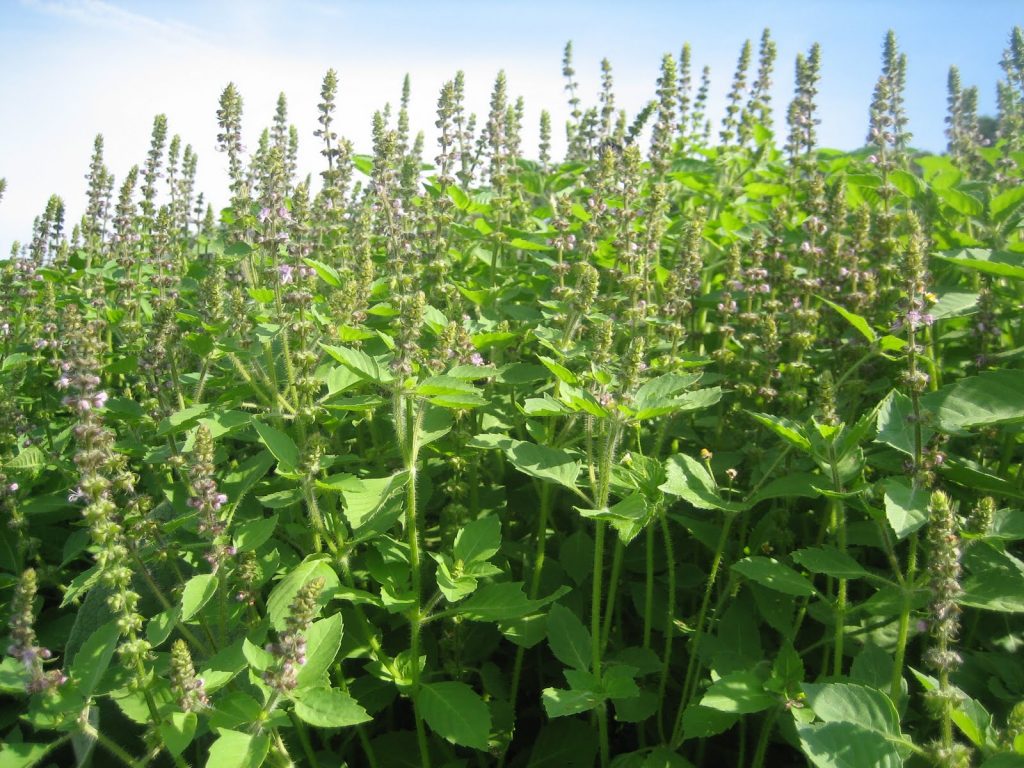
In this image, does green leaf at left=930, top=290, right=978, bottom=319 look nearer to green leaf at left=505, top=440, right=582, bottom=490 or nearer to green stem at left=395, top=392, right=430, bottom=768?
green leaf at left=505, top=440, right=582, bottom=490

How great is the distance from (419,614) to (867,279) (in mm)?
3198

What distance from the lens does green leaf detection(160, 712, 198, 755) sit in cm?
280

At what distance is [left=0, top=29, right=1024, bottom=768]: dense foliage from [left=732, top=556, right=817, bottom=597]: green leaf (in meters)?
0.01

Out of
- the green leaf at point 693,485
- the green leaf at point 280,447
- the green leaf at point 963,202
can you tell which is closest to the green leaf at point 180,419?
the green leaf at point 280,447

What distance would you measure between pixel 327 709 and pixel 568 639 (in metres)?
1.20

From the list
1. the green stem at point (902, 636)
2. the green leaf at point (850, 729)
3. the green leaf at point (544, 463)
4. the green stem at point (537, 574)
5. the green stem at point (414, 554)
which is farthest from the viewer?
the green stem at point (537, 574)

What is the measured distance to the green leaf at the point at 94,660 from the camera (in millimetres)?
2914

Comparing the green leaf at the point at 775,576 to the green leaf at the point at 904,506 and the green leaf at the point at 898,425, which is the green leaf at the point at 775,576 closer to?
the green leaf at the point at 904,506

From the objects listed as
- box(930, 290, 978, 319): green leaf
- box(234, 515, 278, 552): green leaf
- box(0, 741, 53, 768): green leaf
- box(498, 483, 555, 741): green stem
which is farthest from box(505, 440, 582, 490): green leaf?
box(0, 741, 53, 768): green leaf

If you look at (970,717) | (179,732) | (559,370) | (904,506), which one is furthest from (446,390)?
(970,717)

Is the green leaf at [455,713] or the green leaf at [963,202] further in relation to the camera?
the green leaf at [963,202]

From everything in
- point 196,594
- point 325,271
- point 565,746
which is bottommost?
point 565,746

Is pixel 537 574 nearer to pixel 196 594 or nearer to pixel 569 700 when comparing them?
pixel 569 700

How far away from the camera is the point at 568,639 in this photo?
3551 millimetres
